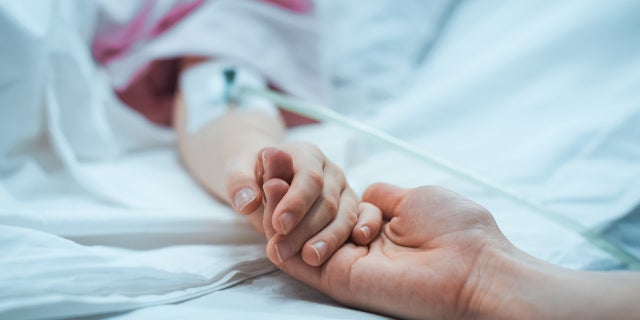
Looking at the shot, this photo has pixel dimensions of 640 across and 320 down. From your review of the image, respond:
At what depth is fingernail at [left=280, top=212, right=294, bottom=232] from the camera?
49 cm

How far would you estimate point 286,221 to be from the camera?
1.60ft

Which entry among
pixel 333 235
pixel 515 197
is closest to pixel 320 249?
pixel 333 235

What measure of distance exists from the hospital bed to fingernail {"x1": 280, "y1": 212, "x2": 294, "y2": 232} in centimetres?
8

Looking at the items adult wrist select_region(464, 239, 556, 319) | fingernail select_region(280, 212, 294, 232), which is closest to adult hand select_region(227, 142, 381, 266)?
fingernail select_region(280, 212, 294, 232)

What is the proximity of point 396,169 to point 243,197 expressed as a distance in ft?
1.00

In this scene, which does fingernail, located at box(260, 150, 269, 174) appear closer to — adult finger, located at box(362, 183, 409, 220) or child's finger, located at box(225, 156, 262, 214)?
child's finger, located at box(225, 156, 262, 214)

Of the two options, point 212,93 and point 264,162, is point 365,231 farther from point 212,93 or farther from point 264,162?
point 212,93

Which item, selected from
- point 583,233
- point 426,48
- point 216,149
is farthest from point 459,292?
point 426,48

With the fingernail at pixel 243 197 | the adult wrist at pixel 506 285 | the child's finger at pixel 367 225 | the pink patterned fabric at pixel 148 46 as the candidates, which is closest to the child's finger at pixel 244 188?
the fingernail at pixel 243 197

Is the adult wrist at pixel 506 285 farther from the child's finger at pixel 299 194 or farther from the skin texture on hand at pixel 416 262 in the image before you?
the child's finger at pixel 299 194

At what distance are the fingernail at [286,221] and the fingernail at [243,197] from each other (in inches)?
2.1

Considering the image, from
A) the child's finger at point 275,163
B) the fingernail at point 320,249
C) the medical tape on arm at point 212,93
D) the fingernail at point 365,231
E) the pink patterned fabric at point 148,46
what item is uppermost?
the pink patterned fabric at point 148,46

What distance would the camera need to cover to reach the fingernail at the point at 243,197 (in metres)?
0.53

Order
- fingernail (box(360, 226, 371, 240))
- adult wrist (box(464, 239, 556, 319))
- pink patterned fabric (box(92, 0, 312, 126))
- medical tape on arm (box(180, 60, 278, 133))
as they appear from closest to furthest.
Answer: adult wrist (box(464, 239, 556, 319)) < fingernail (box(360, 226, 371, 240)) < medical tape on arm (box(180, 60, 278, 133)) < pink patterned fabric (box(92, 0, 312, 126))
